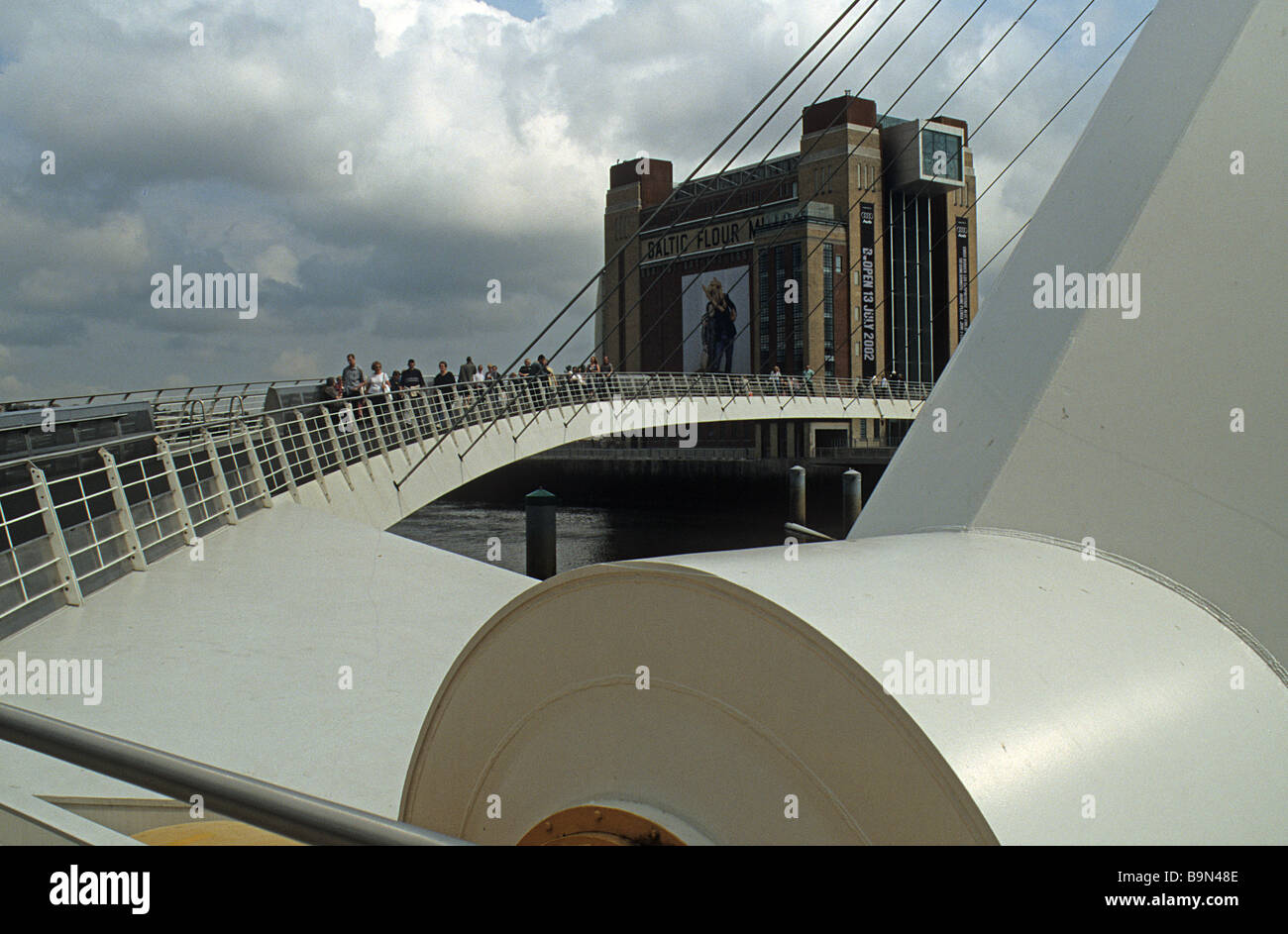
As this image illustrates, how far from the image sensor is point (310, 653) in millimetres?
6656

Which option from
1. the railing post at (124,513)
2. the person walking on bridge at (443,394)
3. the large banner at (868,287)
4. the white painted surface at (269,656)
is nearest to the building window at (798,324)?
the large banner at (868,287)

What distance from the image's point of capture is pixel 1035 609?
1961mm

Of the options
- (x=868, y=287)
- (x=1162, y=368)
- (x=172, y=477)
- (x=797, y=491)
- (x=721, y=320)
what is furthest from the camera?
(x=721, y=320)

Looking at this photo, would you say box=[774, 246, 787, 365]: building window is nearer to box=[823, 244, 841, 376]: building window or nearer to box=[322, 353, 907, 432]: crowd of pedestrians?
box=[823, 244, 841, 376]: building window

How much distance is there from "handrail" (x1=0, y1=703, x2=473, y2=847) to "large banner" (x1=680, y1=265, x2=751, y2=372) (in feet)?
175

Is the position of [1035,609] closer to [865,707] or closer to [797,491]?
[865,707]

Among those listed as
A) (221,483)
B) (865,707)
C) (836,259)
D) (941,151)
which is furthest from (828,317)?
(865,707)

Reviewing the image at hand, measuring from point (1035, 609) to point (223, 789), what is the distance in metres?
1.52

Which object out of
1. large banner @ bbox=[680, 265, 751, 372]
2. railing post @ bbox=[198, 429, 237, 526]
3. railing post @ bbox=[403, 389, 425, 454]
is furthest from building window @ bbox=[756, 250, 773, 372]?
railing post @ bbox=[198, 429, 237, 526]

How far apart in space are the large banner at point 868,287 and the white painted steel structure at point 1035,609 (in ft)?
160

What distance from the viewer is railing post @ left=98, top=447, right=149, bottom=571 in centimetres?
723

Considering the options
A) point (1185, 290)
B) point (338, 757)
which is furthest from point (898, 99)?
point (338, 757)
